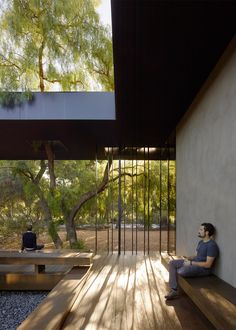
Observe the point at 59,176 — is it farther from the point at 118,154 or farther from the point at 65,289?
the point at 65,289

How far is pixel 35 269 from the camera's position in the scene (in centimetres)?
670

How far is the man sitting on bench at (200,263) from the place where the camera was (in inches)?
145

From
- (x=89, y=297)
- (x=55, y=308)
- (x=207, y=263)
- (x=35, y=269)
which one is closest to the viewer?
(x=55, y=308)

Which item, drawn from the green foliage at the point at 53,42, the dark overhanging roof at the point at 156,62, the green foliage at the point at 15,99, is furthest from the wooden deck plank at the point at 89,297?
the green foliage at the point at 53,42

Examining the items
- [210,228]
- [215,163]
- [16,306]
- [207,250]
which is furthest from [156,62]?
[16,306]

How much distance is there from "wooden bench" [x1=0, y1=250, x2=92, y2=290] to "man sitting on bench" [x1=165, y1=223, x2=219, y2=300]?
240 cm

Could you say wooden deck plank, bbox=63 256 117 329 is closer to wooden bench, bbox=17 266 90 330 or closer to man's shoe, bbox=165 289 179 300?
wooden bench, bbox=17 266 90 330

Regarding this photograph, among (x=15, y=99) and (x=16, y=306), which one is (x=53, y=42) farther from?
(x=16, y=306)

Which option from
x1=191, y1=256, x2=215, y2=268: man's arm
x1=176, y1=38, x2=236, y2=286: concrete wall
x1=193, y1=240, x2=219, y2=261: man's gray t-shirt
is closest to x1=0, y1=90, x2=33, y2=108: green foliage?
x1=176, y1=38, x2=236, y2=286: concrete wall

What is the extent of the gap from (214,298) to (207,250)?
0.90 meters

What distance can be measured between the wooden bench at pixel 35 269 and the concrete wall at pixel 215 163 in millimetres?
2120

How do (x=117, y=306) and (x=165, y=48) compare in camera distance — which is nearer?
(x=165, y=48)

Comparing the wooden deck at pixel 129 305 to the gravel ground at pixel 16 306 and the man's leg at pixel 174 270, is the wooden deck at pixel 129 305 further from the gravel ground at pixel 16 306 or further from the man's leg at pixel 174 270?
the gravel ground at pixel 16 306

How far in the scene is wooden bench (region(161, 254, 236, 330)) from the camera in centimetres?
244
